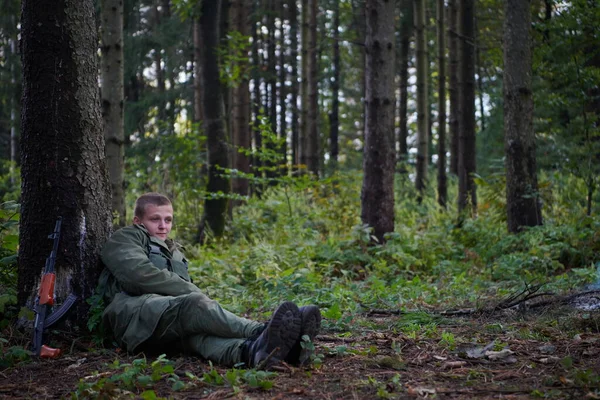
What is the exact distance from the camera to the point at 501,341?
428cm

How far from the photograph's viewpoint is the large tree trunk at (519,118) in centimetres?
932

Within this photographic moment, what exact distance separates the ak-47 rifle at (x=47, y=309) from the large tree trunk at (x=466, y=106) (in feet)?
31.9

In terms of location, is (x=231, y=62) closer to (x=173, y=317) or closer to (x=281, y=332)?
(x=173, y=317)

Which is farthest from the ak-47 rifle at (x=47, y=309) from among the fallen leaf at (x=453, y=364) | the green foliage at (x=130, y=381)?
the fallen leaf at (x=453, y=364)

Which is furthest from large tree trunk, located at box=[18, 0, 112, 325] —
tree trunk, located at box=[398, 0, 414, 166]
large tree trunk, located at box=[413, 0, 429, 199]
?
tree trunk, located at box=[398, 0, 414, 166]

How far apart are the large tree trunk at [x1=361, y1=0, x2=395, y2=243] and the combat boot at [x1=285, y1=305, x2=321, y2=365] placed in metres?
5.69

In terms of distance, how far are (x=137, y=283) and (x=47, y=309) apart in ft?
2.43

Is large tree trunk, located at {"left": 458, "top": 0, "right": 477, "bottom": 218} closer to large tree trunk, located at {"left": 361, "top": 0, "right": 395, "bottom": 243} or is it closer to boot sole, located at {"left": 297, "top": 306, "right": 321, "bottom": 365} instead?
large tree trunk, located at {"left": 361, "top": 0, "right": 395, "bottom": 243}

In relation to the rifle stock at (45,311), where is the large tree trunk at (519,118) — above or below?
above

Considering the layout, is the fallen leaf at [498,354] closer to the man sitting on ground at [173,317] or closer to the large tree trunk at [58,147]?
the man sitting on ground at [173,317]

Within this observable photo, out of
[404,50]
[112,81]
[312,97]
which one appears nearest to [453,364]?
[112,81]

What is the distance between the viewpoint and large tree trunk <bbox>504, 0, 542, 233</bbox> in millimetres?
9320

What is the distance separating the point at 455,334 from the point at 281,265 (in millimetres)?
4133

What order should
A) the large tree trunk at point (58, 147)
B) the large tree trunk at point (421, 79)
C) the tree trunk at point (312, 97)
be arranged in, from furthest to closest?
the tree trunk at point (312, 97)
the large tree trunk at point (421, 79)
the large tree trunk at point (58, 147)
